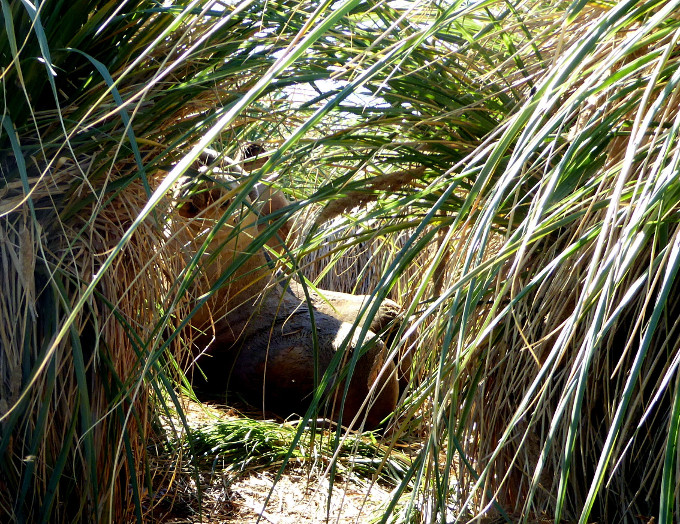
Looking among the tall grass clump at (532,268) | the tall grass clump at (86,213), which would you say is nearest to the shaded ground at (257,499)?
the tall grass clump at (86,213)

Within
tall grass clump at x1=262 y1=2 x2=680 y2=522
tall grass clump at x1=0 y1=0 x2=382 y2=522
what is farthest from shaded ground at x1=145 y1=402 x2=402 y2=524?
tall grass clump at x1=262 y1=2 x2=680 y2=522

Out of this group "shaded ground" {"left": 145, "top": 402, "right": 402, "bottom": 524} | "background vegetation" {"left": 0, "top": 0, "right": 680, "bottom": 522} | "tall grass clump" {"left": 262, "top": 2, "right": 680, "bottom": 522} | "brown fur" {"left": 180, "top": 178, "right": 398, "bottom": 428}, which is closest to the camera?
"tall grass clump" {"left": 262, "top": 2, "right": 680, "bottom": 522}

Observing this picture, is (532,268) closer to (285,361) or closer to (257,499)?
(257,499)

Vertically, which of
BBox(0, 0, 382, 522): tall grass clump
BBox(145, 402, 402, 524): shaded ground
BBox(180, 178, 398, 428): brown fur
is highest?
BBox(0, 0, 382, 522): tall grass clump

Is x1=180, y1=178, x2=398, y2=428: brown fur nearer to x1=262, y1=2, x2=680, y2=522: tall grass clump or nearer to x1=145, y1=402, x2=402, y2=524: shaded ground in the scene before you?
x1=145, y1=402, x2=402, y2=524: shaded ground

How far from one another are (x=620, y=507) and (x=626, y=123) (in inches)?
28.4

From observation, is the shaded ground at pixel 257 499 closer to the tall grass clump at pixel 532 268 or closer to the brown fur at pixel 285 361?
the brown fur at pixel 285 361

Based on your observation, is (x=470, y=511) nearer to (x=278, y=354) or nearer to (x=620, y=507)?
(x=620, y=507)

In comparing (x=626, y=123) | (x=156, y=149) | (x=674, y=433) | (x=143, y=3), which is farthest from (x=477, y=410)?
(x=143, y=3)

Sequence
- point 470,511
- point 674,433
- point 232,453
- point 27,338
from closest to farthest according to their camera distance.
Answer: point 674,433 < point 27,338 < point 470,511 < point 232,453

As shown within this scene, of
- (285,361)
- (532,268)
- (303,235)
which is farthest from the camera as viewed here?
(285,361)

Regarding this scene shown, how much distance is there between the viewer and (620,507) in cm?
138

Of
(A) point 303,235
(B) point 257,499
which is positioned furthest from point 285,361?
(A) point 303,235

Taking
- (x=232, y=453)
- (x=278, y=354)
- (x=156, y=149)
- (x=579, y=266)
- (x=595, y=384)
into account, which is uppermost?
(x=156, y=149)
